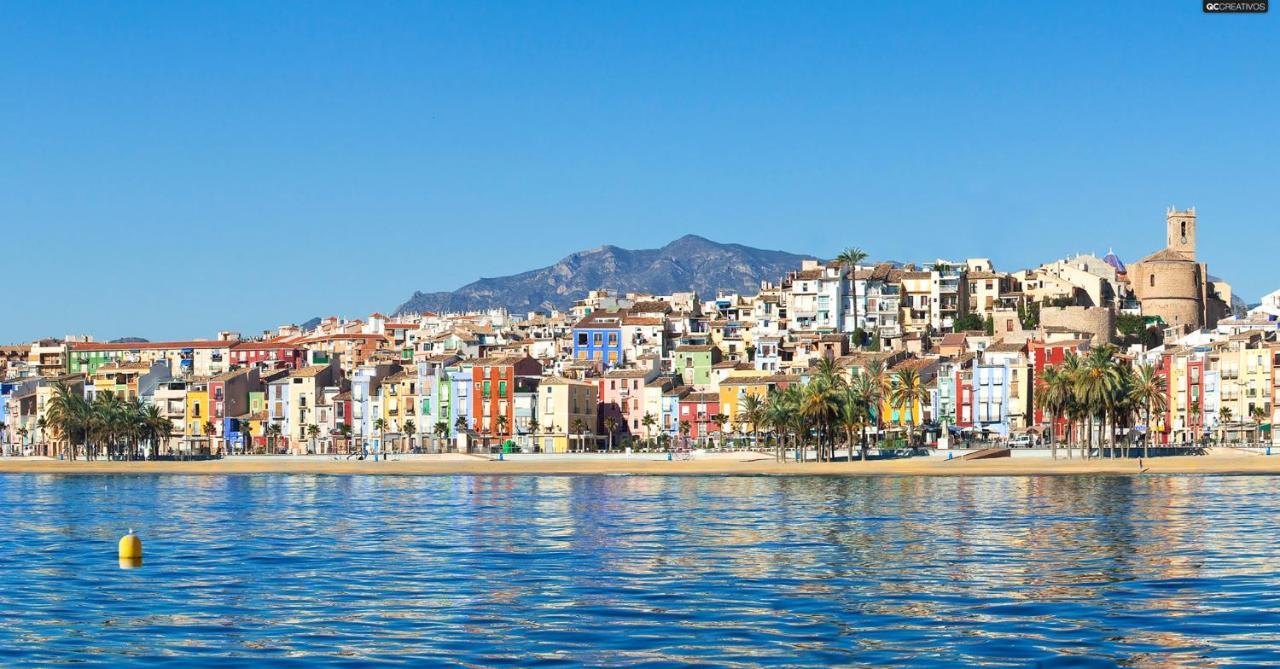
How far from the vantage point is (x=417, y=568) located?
2018 inches

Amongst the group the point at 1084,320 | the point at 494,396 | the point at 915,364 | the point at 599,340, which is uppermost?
the point at 1084,320

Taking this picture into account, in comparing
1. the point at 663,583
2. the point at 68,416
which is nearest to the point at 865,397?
the point at 68,416

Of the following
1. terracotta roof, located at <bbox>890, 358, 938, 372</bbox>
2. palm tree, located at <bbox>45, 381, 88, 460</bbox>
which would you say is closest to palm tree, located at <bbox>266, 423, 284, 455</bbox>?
palm tree, located at <bbox>45, 381, 88, 460</bbox>

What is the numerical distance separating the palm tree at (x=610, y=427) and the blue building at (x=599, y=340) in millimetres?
24718

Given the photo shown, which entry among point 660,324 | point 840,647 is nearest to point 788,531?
point 840,647

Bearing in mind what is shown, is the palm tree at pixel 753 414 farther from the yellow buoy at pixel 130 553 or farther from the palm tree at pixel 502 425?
the yellow buoy at pixel 130 553

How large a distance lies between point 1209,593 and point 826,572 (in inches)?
424

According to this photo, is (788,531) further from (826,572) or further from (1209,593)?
(1209,593)

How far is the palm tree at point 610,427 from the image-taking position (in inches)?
6334

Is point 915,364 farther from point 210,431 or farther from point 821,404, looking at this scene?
point 210,431

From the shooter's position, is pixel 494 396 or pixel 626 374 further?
pixel 626 374

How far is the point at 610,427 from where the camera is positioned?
161 meters

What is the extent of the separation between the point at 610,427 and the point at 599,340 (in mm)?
30515

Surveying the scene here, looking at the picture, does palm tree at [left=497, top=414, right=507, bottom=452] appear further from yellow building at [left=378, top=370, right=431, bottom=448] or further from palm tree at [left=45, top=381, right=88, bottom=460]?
→ palm tree at [left=45, top=381, right=88, bottom=460]
